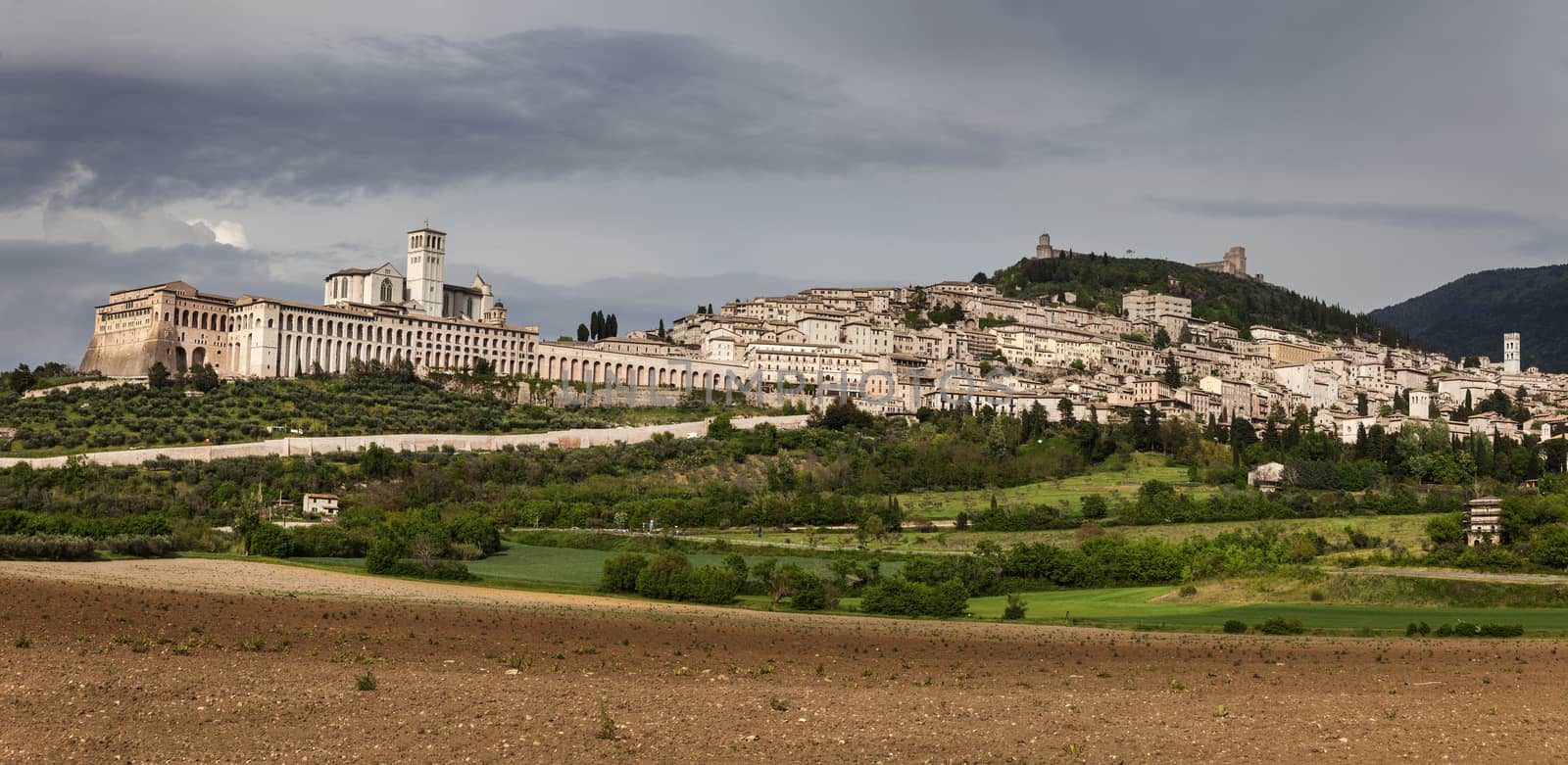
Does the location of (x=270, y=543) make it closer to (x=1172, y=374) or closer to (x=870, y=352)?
(x=870, y=352)

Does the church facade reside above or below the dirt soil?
above

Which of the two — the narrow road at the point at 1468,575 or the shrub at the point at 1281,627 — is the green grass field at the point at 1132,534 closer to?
the narrow road at the point at 1468,575

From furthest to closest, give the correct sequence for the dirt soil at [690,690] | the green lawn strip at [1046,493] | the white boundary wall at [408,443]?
1. the white boundary wall at [408,443]
2. the green lawn strip at [1046,493]
3. the dirt soil at [690,690]

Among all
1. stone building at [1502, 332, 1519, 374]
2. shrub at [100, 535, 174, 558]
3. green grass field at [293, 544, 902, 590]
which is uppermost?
stone building at [1502, 332, 1519, 374]

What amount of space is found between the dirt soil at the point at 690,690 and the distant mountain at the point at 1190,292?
13939 cm

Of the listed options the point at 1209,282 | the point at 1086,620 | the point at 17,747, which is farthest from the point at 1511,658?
the point at 1209,282

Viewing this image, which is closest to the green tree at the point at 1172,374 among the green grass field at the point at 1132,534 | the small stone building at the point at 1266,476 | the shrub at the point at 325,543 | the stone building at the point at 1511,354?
the small stone building at the point at 1266,476

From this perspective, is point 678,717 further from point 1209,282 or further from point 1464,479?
point 1209,282

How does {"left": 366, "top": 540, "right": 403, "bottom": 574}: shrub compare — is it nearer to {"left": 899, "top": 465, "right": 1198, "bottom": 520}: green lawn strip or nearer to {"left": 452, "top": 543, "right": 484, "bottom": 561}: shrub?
{"left": 452, "top": 543, "right": 484, "bottom": 561}: shrub

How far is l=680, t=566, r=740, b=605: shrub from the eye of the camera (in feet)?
131

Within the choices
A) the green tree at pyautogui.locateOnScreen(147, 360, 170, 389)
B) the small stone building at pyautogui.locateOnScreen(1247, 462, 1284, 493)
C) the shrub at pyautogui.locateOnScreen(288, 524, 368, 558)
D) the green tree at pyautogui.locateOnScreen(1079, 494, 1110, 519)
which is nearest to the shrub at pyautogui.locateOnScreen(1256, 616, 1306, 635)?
the shrub at pyautogui.locateOnScreen(288, 524, 368, 558)

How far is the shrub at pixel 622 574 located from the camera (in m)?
42.7

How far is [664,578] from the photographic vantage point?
41.1m

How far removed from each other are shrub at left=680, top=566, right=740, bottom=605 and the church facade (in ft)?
222
